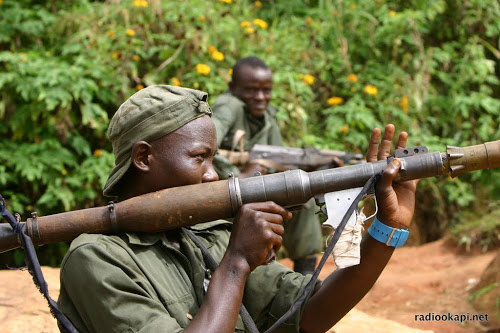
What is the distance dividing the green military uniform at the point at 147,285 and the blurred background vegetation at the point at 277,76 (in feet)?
12.2

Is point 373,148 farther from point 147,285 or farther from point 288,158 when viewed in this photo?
point 288,158

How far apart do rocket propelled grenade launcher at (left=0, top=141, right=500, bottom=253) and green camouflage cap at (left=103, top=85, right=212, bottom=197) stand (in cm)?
19

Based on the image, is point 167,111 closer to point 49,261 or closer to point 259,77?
point 259,77

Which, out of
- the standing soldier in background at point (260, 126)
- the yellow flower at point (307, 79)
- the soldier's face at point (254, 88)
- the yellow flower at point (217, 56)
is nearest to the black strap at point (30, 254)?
the standing soldier in background at point (260, 126)

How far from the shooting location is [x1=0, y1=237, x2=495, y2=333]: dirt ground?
3908 mm

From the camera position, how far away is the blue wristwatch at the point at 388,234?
2227mm

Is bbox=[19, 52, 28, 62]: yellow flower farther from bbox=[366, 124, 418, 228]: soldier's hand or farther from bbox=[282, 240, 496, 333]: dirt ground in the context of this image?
bbox=[366, 124, 418, 228]: soldier's hand

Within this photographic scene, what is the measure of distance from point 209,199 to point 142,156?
316 mm

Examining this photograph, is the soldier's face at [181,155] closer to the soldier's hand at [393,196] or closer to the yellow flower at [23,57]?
the soldier's hand at [393,196]

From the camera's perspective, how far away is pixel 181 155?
2248 mm

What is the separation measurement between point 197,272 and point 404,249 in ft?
20.7

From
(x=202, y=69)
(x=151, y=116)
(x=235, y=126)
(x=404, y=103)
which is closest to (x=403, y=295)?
(x=235, y=126)

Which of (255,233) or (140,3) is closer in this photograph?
(255,233)

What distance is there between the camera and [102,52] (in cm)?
668
